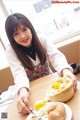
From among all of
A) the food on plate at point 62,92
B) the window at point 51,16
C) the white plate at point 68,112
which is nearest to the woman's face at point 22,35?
the food on plate at point 62,92

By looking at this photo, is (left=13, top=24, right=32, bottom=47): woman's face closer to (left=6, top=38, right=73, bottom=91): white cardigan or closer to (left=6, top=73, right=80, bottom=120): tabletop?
(left=6, top=38, right=73, bottom=91): white cardigan

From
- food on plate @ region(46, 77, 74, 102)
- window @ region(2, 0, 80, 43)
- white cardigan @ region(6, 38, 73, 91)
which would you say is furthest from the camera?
window @ region(2, 0, 80, 43)

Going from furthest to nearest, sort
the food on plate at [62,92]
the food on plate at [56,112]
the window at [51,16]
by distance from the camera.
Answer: the window at [51,16], the food on plate at [62,92], the food on plate at [56,112]

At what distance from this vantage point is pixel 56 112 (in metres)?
0.75

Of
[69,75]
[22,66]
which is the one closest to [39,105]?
[69,75]

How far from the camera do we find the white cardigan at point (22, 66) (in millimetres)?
1185

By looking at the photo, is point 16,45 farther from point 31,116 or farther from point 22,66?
point 31,116

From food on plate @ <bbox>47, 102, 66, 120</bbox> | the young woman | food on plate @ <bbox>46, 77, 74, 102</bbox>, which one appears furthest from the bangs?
food on plate @ <bbox>47, 102, 66, 120</bbox>

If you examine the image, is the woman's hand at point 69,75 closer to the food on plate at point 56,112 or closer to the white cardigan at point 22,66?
the white cardigan at point 22,66

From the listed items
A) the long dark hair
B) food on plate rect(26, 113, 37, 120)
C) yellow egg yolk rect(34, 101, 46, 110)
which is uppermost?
the long dark hair

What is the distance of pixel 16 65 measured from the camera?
1304mm

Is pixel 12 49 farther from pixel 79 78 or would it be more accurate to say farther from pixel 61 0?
pixel 61 0

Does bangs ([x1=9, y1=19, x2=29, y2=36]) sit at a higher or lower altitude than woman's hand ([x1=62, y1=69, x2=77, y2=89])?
higher

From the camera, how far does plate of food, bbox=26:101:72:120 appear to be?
2.45 feet
